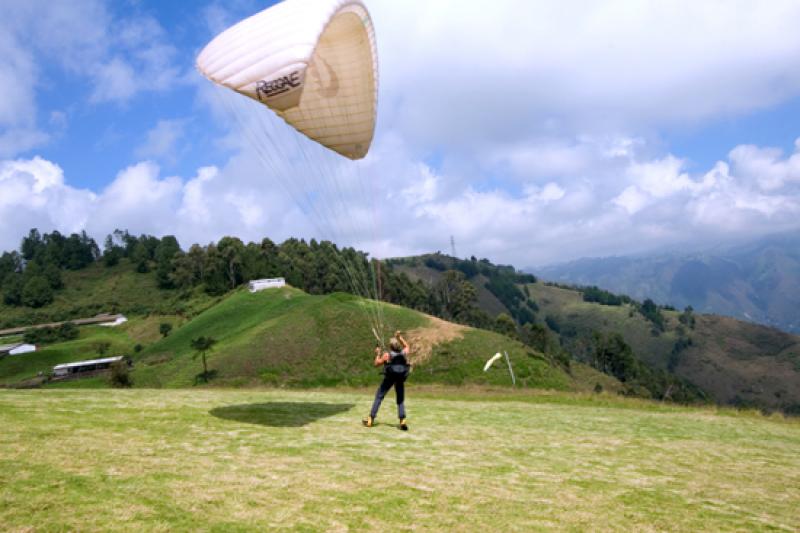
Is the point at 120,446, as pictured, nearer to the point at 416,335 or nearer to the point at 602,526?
the point at 602,526

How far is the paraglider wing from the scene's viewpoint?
12.2 metres

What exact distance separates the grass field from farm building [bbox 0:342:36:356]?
91960 millimetres

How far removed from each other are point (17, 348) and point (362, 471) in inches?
4185

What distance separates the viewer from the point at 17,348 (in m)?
91.7

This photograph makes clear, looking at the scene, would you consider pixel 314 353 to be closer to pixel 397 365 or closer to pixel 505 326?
pixel 397 365

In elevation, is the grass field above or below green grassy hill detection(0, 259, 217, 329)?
below

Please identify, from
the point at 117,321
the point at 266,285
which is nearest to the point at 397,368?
the point at 266,285

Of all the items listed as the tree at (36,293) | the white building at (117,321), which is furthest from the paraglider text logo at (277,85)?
the tree at (36,293)

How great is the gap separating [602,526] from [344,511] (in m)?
3.49

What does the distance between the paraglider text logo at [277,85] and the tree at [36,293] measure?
15696cm

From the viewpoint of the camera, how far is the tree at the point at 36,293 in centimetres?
13938

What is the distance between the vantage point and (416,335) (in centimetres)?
6025

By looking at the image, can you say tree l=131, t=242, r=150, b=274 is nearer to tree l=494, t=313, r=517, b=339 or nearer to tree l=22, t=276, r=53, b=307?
tree l=22, t=276, r=53, b=307

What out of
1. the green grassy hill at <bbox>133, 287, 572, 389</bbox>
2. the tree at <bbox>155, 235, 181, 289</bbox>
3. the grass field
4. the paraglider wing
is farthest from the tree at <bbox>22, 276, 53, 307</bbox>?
the paraglider wing
